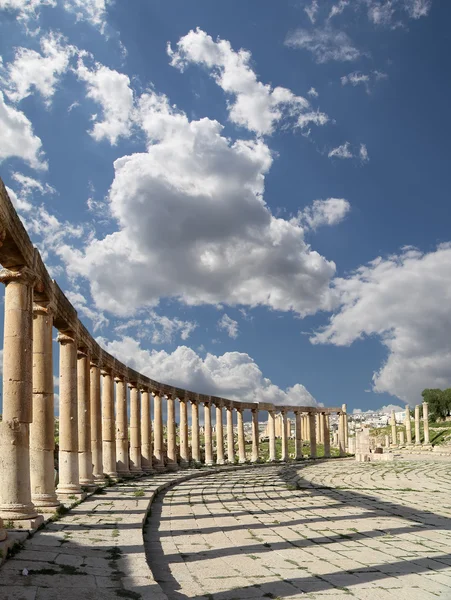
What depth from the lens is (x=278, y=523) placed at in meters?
13.9

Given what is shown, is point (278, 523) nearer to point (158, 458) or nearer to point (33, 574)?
point (33, 574)

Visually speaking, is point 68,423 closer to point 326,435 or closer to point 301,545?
point 301,545

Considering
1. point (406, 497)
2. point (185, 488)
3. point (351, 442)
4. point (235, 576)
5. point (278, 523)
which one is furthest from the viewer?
point (351, 442)

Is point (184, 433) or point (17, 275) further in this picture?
point (184, 433)

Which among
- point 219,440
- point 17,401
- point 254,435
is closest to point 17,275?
point 17,401

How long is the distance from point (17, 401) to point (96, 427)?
34.8 feet

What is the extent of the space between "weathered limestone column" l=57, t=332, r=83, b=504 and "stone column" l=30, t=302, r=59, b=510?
79.3 inches

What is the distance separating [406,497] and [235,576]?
40.3 feet

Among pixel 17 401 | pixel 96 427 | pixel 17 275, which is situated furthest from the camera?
pixel 96 427

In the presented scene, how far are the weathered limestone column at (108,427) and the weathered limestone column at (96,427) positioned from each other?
234 centimetres

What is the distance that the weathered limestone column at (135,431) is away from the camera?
96.6ft

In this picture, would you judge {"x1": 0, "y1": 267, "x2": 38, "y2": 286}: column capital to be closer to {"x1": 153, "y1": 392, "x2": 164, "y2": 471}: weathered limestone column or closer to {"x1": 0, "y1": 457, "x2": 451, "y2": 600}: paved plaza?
{"x1": 0, "y1": 457, "x2": 451, "y2": 600}: paved plaza

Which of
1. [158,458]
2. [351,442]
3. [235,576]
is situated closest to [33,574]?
[235,576]

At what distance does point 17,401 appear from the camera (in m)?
12.3
